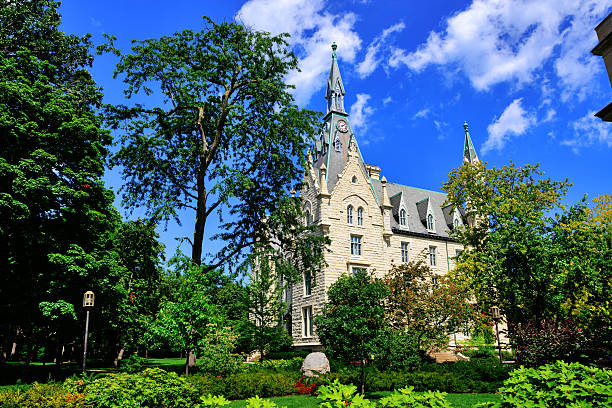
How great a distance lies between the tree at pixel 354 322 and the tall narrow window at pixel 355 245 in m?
20.0

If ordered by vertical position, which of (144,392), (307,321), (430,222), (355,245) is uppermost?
(430,222)

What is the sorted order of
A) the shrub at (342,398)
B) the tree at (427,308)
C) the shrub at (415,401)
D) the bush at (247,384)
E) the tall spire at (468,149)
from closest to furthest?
the shrub at (342,398) → the shrub at (415,401) → the bush at (247,384) → the tree at (427,308) → the tall spire at (468,149)

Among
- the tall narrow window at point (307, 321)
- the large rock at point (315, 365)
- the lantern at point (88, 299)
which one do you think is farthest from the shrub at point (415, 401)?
the tall narrow window at point (307, 321)

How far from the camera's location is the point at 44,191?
21516 mm

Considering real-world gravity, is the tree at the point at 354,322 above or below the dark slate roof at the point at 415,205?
below

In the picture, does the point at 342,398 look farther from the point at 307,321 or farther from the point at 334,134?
the point at 334,134

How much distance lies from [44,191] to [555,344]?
2598 cm

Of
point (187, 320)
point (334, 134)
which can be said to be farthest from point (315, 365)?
point (334, 134)

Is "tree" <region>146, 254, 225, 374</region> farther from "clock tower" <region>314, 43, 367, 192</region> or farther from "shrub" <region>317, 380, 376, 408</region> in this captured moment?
"clock tower" <region>314, 43, 367, 192</region>

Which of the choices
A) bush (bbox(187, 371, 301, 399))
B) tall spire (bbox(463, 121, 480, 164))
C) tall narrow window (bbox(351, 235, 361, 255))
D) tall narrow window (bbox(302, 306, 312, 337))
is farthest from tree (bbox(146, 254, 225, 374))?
tall spire (bbox(463, 121, 480, 164))

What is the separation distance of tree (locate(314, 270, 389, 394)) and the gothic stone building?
14902 millimetres

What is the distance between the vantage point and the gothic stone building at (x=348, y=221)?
128ft

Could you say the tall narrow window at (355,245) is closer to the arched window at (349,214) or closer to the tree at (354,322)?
the arched window at (349,214)

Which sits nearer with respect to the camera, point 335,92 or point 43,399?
point 43,399
